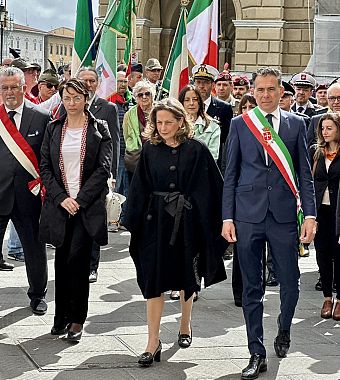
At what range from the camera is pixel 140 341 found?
7.00 meters

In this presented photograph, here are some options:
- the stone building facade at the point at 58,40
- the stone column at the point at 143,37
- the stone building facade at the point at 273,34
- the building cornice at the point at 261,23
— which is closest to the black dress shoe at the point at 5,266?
the stone building facade at the point at 273,34

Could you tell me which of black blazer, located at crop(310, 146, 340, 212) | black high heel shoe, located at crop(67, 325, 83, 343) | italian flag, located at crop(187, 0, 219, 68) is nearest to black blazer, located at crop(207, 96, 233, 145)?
black blazer, located at crop(310, 146, 340, 212)

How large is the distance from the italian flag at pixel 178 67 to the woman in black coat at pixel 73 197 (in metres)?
3.56

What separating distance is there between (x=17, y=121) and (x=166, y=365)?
8.65 feet

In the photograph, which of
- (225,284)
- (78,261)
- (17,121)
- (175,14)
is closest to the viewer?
(78,261)

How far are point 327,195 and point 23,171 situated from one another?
2.90 meters

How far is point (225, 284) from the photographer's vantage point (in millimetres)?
9328

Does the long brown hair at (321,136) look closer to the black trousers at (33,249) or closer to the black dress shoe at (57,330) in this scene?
the black trousers at (33,249)

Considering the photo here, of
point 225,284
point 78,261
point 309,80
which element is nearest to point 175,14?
point 309,80

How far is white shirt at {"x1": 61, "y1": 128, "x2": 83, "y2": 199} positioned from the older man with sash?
547 mm

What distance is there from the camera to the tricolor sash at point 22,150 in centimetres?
771

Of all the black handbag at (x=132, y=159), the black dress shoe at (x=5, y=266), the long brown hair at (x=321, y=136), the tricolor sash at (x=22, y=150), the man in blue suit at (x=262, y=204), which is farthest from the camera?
the black handbag at (x=132, y=159)

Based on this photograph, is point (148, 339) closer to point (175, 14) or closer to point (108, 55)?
point (108, 55)

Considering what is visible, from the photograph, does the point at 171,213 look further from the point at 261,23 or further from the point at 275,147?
the point at 261,23
